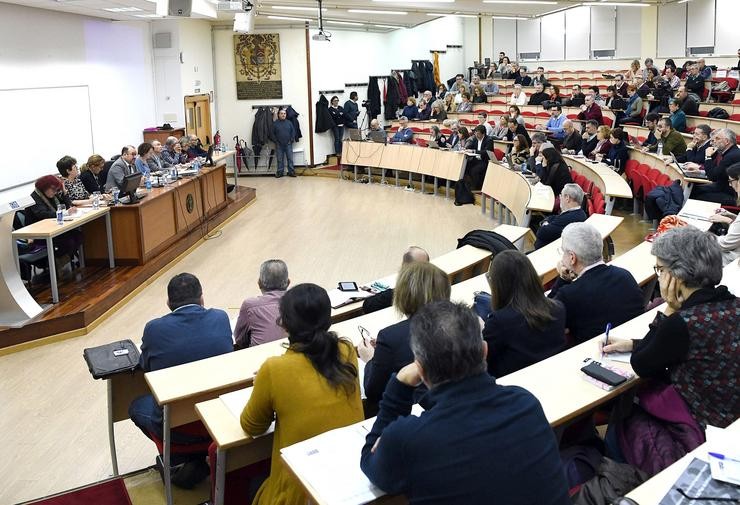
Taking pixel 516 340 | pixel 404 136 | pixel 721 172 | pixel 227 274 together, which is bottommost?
pixel 227 274

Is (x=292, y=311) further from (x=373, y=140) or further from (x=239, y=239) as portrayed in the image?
(x=373, y=140)

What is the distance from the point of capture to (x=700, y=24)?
17750mm

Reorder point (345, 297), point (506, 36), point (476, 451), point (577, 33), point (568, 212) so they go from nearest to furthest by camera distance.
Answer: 1. point (476, 451)
2. point (345, 297)
3. point (568, 212)
4. point (577, 33)
5. point (506, 36)

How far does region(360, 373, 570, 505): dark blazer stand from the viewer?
1694mm

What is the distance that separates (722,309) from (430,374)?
130 centimetres

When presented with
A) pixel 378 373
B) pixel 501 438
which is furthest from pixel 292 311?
pixel 501 438

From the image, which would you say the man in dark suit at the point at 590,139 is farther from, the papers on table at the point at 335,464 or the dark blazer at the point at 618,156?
the papers on table at the point at 335,464

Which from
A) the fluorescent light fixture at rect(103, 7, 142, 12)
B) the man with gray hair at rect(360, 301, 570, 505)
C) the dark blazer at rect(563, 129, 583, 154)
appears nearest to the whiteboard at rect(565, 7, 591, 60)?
the dark blazer at rect(563, 129, 583, 154)

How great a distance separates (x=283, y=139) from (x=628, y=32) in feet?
35.3

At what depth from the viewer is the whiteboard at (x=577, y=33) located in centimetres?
2095

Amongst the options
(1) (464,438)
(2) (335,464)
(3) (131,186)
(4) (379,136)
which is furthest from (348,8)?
(1) (464,438)

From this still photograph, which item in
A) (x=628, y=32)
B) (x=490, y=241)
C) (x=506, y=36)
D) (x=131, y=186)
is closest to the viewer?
(x=490, y=241)

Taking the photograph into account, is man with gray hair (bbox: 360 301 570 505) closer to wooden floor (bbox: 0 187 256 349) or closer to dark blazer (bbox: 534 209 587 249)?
dark blazer (bbox: 534 209 587 249)

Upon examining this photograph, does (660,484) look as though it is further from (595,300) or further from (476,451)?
(595,300)
